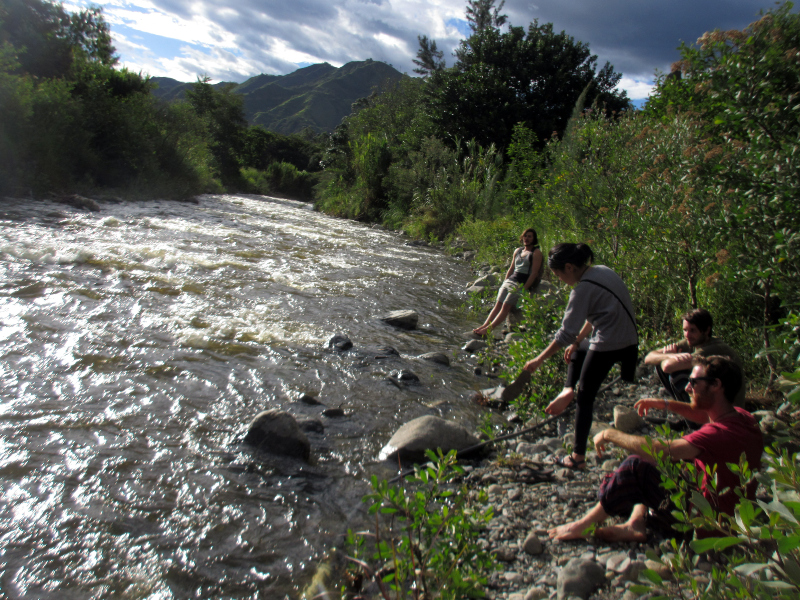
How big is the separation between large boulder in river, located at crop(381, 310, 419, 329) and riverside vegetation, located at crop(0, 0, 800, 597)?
179 cm

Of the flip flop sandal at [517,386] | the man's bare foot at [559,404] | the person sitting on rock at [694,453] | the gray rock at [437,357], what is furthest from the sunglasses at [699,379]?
the gray rock at [437,357]

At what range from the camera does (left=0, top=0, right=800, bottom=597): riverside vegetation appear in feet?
11.8

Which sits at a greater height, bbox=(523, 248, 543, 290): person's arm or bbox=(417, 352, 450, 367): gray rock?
bbox=(523, 248, 543, 290): person's arm

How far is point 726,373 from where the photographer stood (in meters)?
2.56

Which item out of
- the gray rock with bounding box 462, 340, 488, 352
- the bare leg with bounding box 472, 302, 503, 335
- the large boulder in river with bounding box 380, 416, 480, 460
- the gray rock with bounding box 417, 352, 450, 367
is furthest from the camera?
the bare leg with bounding box 472, 302, 503, 335

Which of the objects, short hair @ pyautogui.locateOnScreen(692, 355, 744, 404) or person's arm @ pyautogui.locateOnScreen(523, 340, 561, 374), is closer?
short hair @ pyautogui.locateOnScreen(692, 355, 744, 404)

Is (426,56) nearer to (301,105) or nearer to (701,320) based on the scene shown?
(701,320)

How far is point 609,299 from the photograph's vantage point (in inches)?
139

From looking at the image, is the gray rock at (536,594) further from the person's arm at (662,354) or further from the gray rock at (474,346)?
the gray rock at (474,346)

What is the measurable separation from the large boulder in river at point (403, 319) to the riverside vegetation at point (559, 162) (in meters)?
1.79

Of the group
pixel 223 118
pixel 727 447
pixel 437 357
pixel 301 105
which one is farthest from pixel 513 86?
pixel 301 105

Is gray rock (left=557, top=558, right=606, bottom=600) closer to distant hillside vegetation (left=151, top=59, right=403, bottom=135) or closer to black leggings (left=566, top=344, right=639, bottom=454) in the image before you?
black leggings (left=566, top=344, right=639, bottom=454)

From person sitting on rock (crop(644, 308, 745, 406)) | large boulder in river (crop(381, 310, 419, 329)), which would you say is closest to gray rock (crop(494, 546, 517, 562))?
person sitting on rock (crop(644, 308, 745, 406))

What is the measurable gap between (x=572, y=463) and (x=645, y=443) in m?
1.68
